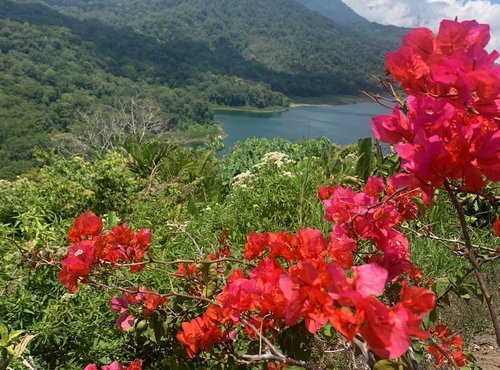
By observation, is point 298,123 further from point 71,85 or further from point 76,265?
point 76,265

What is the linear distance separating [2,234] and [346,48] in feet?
379

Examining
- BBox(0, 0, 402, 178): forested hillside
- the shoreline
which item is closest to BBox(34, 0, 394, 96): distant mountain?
BBox(0, 0, 402, 178): forested hillside

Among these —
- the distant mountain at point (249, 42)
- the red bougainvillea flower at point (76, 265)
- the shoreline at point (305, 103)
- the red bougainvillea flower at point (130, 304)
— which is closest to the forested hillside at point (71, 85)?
the shoreline at point (305, 103)

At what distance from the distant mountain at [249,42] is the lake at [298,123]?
1058 cm

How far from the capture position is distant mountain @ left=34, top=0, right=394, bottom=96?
3086 inches

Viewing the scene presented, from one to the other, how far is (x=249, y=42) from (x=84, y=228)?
121m

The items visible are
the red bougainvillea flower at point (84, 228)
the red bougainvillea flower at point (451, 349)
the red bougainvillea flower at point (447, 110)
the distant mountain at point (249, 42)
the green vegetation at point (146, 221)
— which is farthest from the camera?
the distant mountain at point (249, 42)

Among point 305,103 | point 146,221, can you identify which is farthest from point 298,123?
point 146,221

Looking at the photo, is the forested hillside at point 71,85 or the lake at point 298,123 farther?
the lake at point 298,123

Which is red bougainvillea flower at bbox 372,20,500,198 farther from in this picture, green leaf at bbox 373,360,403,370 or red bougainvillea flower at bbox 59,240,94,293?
red bougainvillea flower at bbox 59,240,94,293

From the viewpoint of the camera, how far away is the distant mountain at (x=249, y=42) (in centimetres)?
7838

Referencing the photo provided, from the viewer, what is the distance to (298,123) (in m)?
46.5

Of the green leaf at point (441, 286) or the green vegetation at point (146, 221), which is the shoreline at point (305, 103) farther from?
the green leaf at point (441, 286)

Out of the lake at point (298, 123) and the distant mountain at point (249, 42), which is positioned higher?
the distant mountain at point (249, 42)
